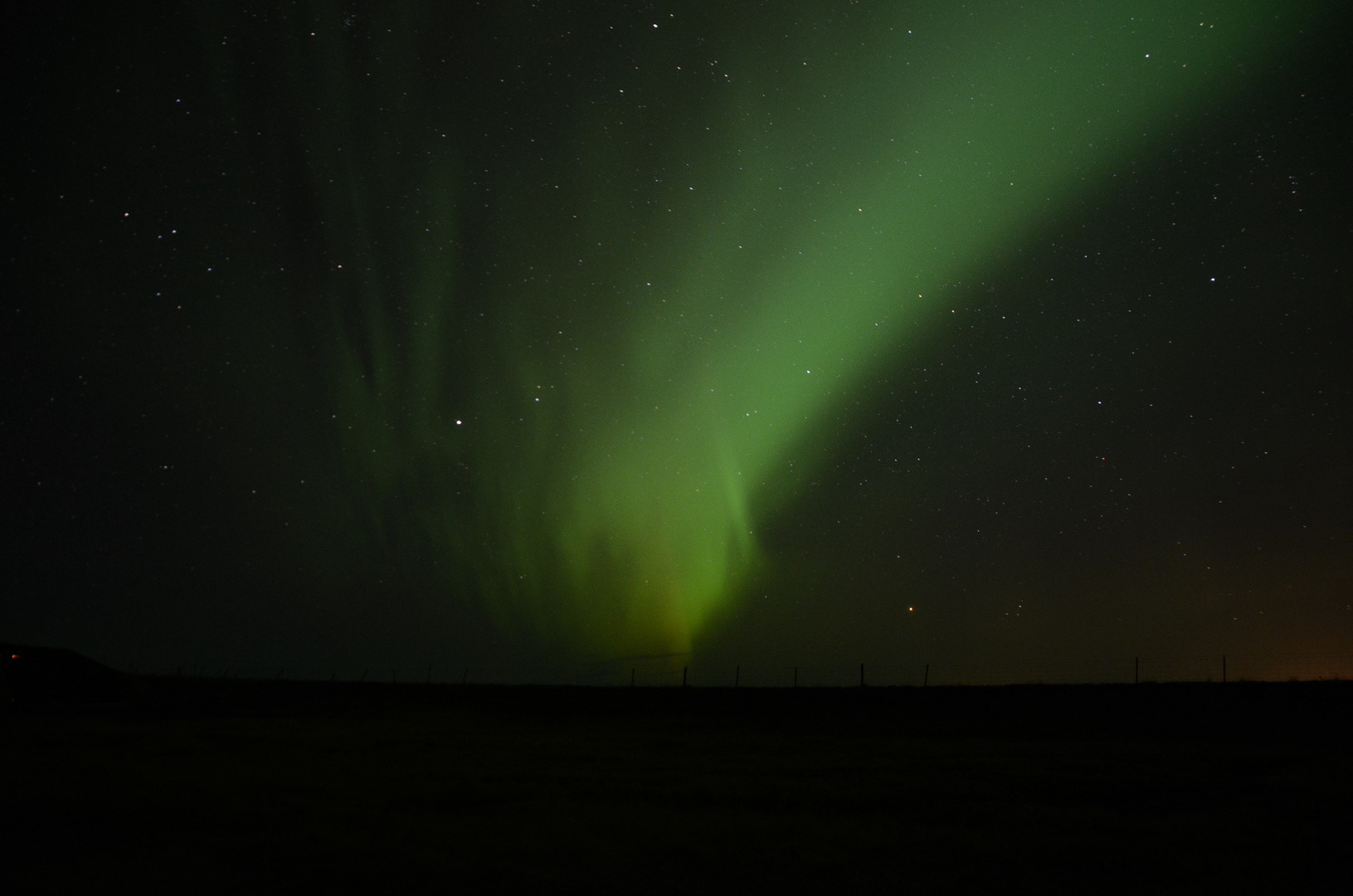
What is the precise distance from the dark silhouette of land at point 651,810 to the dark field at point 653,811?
36mm

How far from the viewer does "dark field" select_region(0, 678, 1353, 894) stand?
550 centimetres

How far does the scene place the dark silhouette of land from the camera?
551 cm

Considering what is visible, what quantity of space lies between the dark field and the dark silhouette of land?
0.12 ft

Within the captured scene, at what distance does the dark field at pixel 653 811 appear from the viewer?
18.0 feet

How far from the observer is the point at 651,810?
24.8 ft

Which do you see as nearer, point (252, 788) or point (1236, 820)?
point (1236, 820)

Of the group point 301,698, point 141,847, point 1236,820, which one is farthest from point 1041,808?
point 301,698

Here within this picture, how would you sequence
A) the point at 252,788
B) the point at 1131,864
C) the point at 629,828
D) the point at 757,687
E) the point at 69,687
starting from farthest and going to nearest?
the point at 757,687, the point at 69,687, the point at 252,788, the point at 629,828, the point at 1131,864

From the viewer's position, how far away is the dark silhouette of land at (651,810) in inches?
217

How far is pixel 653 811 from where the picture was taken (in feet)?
24.7

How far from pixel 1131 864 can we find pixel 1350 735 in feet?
50.1

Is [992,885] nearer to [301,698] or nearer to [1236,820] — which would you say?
[1236,820]

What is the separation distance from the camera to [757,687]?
30.2 meters

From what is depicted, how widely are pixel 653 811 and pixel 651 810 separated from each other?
4 cm
